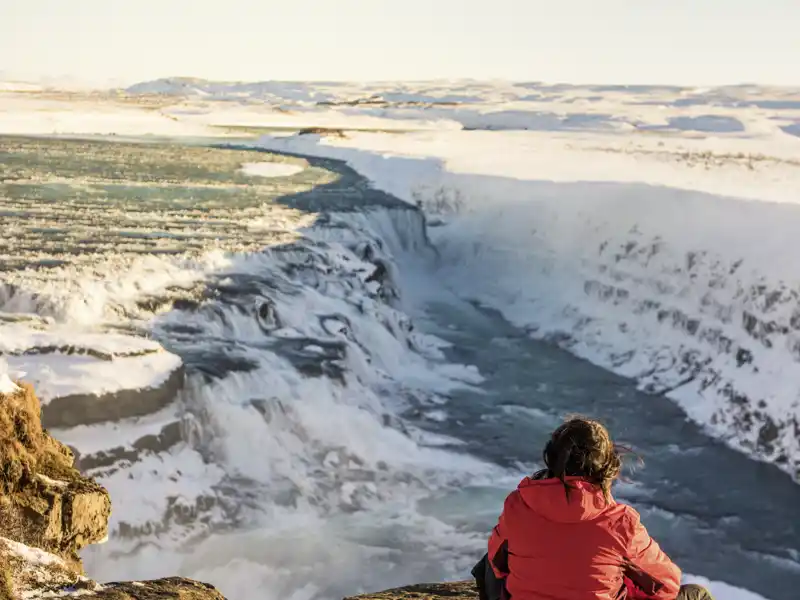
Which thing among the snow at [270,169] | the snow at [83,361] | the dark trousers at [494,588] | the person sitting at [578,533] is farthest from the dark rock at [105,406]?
the snow at [270,169]

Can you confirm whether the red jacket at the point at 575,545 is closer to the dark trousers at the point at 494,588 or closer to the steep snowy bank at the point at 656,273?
the dark trousers at the point at 494,588

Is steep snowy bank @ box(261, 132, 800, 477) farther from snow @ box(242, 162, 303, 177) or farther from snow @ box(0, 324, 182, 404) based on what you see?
snow @ box(0, 324, 182, 404)

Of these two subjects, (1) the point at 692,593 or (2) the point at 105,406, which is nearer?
(1) the point at 692,593

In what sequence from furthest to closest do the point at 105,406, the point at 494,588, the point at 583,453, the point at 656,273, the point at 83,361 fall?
the point at 656,273 < the point at 83,361 < the point at 105,406 < the point at 494,588 < the point at 583,453

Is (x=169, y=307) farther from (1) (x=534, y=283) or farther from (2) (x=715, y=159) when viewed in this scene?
(2) (x=715, y=159)

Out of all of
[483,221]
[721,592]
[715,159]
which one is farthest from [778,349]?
[715,159]

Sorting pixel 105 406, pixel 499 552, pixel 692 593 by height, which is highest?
pixel 499 552

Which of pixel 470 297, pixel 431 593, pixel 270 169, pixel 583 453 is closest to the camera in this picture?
pixel 583 453

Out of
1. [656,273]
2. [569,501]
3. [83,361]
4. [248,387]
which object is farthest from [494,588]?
[656,273]

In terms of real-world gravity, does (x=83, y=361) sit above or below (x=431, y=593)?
above

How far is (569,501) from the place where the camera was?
119 inches

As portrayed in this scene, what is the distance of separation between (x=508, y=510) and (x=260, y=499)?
22.8ft

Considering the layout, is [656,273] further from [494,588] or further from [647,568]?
[647,568]

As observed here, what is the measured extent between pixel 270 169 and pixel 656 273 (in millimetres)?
15315
